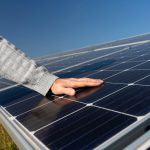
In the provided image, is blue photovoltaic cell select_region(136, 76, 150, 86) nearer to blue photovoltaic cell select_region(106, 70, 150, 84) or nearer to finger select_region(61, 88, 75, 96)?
blue photovoltaic cell select_region(106, 70, 150, 84)

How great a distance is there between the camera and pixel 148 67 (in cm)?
653

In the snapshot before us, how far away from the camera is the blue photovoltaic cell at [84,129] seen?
348 centimetres

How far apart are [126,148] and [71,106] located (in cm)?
189

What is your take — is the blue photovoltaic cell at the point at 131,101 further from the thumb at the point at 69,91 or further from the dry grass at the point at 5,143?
the dry grass at the point at 5,143

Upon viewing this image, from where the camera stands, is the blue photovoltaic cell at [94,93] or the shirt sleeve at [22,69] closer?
the blue photovoltaic cell at [94,93]

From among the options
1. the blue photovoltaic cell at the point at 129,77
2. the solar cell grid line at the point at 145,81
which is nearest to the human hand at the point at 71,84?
the blue photovoltaic cell at the point at 129,77

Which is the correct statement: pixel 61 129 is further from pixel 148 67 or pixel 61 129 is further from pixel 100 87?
pixel 148 67

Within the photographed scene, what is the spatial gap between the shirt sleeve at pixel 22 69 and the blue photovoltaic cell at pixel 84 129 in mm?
1654

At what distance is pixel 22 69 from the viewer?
613 cm

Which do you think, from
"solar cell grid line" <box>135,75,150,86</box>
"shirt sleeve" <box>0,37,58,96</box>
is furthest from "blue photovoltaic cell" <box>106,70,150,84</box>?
"shirt sleeve" <box>0,37,58,96</box>

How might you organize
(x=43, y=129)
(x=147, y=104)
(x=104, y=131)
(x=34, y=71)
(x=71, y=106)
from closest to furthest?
(x=104, y=131) < (x=147, y=104) < (x=43, y=129) < (x=71, y=106) < (x=34, y=71)

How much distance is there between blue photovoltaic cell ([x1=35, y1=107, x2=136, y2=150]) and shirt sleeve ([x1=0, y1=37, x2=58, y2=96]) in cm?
165

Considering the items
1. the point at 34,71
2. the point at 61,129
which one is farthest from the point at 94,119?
the point at 34,71

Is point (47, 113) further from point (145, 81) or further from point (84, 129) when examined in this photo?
point (145, 81)
